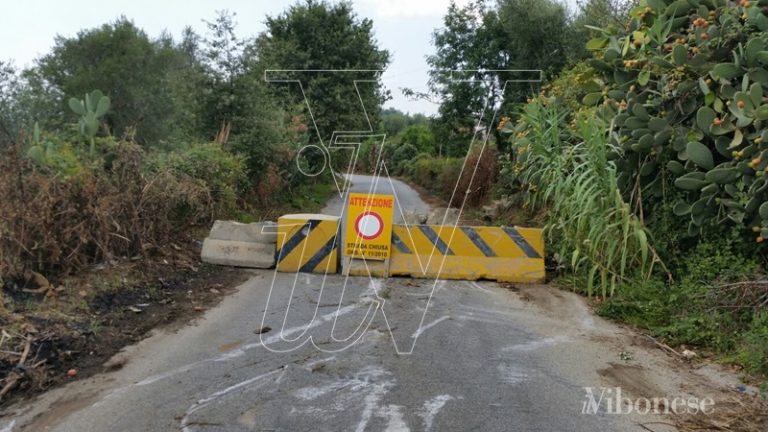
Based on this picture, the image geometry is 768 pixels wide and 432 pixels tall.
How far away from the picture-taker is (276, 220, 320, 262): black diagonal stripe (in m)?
8.80

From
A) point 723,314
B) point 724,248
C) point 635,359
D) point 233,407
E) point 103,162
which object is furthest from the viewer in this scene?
point 103,162

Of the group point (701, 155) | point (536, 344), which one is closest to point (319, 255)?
point (536, 344)

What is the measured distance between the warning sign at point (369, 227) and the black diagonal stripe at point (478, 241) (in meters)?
1.09

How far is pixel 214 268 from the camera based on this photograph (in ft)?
29.3

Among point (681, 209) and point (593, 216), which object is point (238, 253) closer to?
point (593, 216)

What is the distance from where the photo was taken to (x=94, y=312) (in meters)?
6.27

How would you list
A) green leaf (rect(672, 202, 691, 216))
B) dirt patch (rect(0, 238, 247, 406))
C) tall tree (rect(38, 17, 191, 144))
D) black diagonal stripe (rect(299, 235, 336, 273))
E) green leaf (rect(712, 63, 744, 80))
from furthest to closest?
tall tree (rect(38, 17, 191, 144)), black diagonal stripe (rect(299, 235, 336, 273)), green leaf (rect(672, 202, 691, 216)), green leaf (rect(712, 63, 744, 80)), dirt patch (rect(0, 238, 247, 406))

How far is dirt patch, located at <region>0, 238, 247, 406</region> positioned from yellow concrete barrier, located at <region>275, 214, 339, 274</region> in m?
0.72

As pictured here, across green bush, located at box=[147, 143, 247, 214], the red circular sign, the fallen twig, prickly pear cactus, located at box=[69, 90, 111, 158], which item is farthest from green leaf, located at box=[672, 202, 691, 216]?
prickly pear cactus, located at box=[69, 90, 111, 158]

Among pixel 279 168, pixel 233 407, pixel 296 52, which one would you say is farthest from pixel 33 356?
pixel 296 52

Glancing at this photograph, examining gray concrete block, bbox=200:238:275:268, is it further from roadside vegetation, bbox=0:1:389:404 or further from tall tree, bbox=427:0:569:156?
tall tree, bbox=427:0:569:156

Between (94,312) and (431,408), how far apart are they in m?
3.89

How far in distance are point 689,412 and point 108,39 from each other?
35.6 m

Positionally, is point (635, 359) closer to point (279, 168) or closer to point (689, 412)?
point (689, 412)
